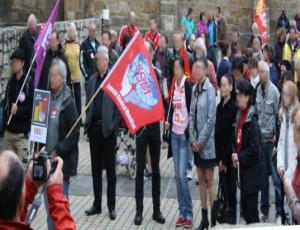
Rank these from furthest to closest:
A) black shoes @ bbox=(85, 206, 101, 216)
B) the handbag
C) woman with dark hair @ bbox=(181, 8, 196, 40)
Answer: woman with dark hair @ bbox=(181, 8, 196, 40) < black shoes @ bbox=(85, 206, 101, 216) < the handbag

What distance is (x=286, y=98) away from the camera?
946 cm

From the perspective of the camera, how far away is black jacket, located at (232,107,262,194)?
8969 mm

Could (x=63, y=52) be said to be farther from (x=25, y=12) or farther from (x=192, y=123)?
(x=25, y=12)

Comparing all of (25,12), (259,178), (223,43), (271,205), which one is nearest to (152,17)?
(25,12)

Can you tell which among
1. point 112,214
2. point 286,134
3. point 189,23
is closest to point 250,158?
point 286,134

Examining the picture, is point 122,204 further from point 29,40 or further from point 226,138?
point 29,40

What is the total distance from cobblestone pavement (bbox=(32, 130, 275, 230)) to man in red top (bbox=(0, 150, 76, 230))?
5492 mm

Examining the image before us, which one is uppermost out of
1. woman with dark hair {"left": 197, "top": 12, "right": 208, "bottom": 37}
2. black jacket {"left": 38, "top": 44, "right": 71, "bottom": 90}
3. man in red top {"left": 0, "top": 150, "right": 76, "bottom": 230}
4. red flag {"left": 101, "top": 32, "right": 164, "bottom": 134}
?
man in red top {"left": 0, "top": 150, "right": 76, "bottom": 230}

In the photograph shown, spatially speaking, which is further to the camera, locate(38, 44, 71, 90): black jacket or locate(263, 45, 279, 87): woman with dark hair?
locate(38, 44, 71, 90): black jacket

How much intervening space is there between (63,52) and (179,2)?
14.6 metres

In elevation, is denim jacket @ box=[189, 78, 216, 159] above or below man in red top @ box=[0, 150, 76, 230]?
below

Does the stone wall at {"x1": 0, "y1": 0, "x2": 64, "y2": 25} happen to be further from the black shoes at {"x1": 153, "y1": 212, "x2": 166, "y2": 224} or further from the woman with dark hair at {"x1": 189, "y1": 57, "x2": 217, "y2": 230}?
the woman with dark hair at {"x1": 189, "y1": 57, "x2": 217, "y2": 230}

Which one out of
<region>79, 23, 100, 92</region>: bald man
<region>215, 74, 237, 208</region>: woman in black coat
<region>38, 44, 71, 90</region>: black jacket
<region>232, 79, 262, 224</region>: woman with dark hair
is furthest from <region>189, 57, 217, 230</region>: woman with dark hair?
<region>79, 23, 100, 92</region>: bald man

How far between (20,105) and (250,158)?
3.31 metres
